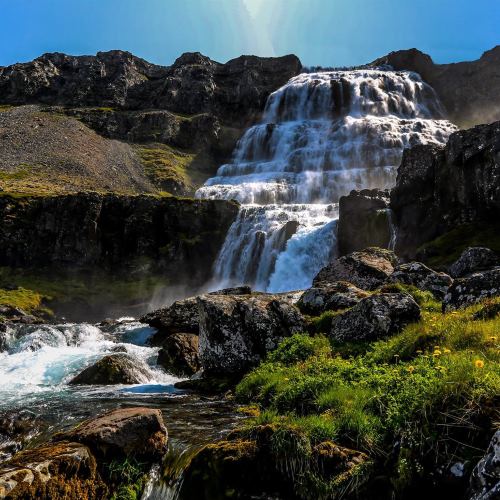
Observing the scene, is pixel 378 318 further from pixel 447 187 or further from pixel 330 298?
pixel 447 187

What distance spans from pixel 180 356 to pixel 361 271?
11.3 meters

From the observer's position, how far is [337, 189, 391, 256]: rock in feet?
166

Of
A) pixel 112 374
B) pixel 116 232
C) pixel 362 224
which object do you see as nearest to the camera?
pixel 112 374

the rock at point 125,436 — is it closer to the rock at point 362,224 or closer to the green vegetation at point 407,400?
the green vegetation at point 407,400

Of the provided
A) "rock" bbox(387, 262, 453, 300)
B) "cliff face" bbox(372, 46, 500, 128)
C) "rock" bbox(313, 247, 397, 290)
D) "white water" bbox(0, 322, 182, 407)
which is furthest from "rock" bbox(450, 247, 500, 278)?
"cliff face" bbox(372, 46, 500, 128)

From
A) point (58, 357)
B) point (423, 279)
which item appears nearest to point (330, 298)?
point (423, 279)

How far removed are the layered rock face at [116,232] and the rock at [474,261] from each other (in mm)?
47708

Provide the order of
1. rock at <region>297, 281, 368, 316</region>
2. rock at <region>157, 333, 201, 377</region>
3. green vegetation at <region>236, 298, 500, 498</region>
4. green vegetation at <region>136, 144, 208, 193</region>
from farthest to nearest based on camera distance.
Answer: green vegetation at <region>136, 144, 208, 193</region>
rock at <region>157, 333, 201, 377</region>
rock at <region>297, 281, 368, 316</region>
green vegetation at <region>236, 298, 500, 498</region>

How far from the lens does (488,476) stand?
4.89 meters

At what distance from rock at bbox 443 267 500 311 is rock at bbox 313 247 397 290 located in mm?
9652

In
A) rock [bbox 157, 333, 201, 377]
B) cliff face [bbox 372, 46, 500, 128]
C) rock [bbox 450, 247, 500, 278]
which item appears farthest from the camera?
cliff face [bbox 372, 46, 500, 128]

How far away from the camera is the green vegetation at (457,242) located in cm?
3957

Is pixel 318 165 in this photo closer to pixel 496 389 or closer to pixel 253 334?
pixel 253 334

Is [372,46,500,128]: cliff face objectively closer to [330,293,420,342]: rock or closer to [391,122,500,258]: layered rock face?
[391,122,500,258]: layered rock face
